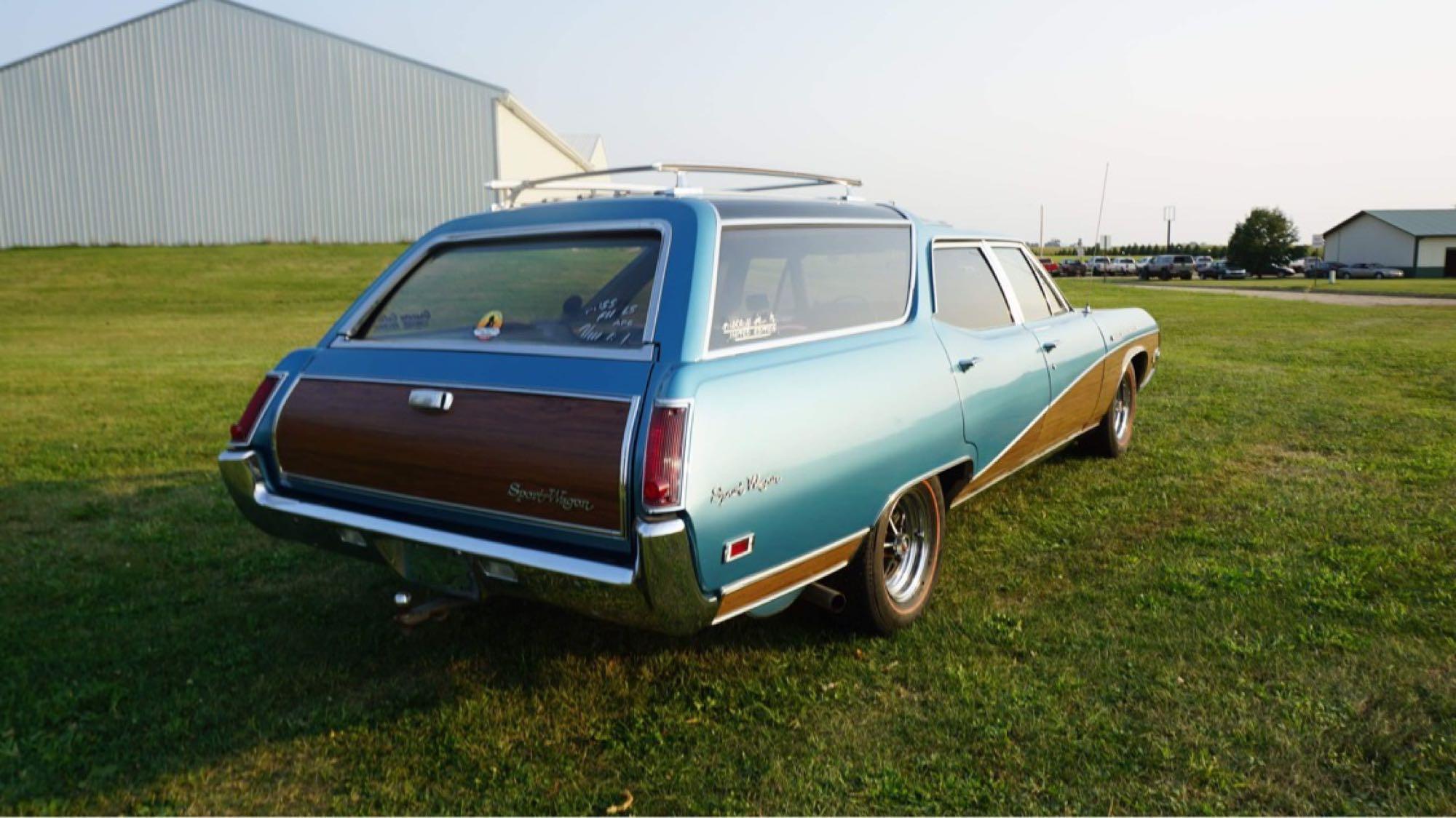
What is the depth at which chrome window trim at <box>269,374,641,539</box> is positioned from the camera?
2918 millimetres

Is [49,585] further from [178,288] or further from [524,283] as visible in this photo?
[178,288]

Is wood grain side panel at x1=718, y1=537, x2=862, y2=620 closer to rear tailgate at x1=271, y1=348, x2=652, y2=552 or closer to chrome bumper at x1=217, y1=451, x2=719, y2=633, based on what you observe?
chrome bumper at x1=217, y1=451, x2=719, y2=633

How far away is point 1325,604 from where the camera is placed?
4184mm

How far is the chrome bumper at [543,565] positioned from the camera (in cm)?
288

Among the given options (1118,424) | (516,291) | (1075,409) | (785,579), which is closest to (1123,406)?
(1118,424)

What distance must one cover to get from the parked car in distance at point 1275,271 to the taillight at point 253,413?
66.1 metres

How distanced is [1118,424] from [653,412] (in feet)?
16.3

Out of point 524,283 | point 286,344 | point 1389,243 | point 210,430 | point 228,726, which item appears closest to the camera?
point 228,726

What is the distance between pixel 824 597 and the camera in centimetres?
369

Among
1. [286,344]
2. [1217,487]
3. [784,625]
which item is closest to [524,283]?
[784,625]

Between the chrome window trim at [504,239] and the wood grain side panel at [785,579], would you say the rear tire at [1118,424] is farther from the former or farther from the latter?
the chrome window trim at [504,239]

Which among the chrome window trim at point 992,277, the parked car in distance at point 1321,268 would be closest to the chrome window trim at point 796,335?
the chrome window trim at point 992,277

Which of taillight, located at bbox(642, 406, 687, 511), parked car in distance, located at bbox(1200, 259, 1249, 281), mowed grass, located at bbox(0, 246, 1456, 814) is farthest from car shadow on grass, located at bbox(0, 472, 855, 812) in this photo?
parked car in distance, located at bbox(1200, 259, 1249, 281)

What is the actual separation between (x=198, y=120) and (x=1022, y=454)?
34984 millimetres
